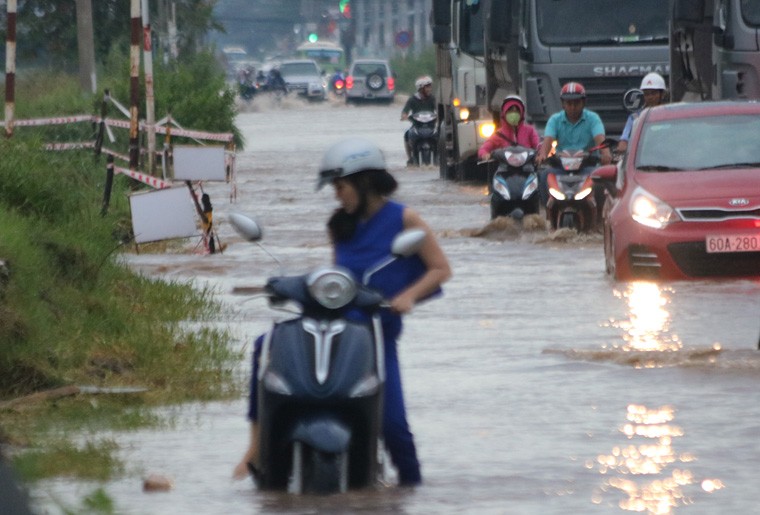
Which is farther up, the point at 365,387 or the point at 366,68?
the point at 365,387

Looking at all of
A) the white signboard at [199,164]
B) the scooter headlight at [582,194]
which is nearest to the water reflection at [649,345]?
the scooter headlight at [582,194]

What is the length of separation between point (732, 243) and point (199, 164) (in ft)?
21.3

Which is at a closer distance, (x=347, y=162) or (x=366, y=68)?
(x=347, y=162)

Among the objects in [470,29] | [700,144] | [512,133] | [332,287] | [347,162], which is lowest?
[512,133]

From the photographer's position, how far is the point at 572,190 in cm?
1989

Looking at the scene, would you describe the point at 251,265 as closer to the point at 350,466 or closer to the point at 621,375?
the point at 621,375

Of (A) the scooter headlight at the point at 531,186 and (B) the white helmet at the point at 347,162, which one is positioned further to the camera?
(A) the scooter headlight at the point at 531,186

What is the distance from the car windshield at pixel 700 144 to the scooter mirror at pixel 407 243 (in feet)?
28.7

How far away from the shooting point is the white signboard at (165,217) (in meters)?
17.8

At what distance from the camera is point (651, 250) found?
1477 centimetres

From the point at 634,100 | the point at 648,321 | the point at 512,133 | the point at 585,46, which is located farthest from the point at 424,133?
the point at 648,321

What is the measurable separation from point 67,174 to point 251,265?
264cm

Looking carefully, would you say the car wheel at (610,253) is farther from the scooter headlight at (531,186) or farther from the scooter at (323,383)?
the scooter at (323,383)

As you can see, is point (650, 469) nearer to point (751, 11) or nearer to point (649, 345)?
point (649, 345)
